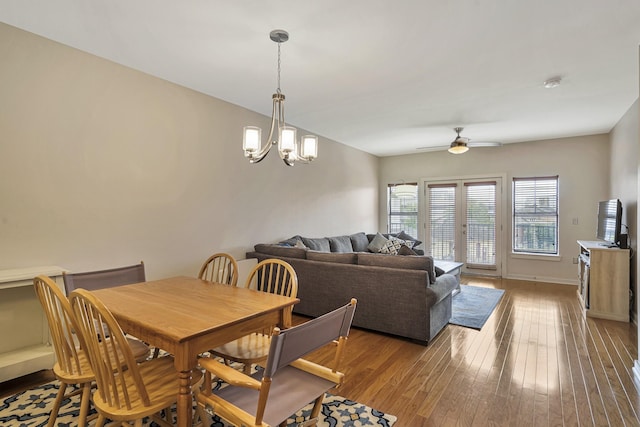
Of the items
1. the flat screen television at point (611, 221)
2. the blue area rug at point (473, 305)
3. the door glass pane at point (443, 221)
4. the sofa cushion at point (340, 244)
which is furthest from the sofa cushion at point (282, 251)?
the door glass pane at point (443, 221)

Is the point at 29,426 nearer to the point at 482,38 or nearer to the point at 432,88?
the point at 482,38

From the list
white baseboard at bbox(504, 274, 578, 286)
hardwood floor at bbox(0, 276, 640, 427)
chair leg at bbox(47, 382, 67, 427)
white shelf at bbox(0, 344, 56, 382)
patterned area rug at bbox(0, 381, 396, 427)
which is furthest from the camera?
white baseboard at bbox(504, 274, 578, 286)

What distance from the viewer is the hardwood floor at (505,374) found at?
213cm

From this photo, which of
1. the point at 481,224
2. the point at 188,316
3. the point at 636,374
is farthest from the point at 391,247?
the point at 188,316

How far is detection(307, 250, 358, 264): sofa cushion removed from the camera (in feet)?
11.9

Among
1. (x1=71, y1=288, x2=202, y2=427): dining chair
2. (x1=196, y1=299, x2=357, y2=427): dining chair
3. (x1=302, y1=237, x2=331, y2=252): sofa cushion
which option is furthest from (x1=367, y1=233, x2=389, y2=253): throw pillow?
(x1=71, y1=288, x2=202, y2=427): dining chair

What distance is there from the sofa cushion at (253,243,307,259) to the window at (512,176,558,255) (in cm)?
475

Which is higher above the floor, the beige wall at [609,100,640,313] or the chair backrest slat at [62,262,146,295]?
the beige wall at [609,100,640,313]

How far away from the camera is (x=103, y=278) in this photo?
246cm

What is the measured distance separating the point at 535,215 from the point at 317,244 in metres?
4.40

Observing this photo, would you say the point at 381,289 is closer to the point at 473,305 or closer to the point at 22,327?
the point at 473,305

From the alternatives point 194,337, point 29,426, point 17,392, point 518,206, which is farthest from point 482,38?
point 518,206

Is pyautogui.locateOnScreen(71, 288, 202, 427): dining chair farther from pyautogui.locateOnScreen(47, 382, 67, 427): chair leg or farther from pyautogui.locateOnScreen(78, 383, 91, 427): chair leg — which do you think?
pyautogui.locateOnScreen(47, 382, 67, 427): chair leg

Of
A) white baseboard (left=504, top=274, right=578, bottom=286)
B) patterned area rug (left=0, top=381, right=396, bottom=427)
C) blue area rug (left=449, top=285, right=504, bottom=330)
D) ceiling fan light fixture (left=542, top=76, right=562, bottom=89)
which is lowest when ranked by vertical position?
patterned area rug (left=0, top=381, right=396, bottom=427)
